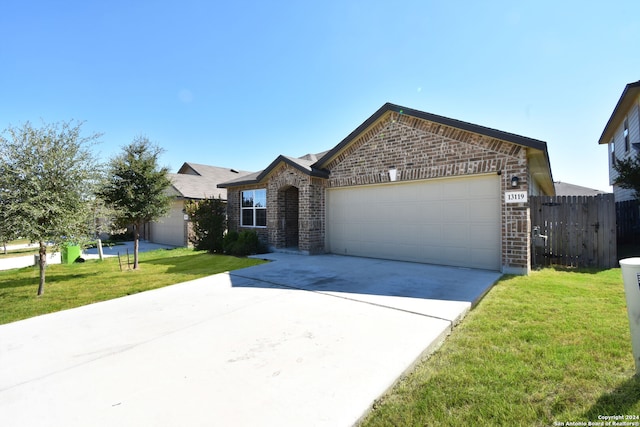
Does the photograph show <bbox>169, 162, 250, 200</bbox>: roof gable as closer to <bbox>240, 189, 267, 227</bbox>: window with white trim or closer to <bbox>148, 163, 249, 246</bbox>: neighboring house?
<bbox>148, 163, 249, 246</bbox>: neighboring house

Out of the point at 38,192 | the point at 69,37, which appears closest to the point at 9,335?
the point at 38,192

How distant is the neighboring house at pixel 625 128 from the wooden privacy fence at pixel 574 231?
18.3ft

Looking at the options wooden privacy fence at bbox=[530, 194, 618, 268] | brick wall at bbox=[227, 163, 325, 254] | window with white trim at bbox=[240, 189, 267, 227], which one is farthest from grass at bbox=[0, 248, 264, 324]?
wooden privacy fence at bbox=[530, 194, 618, 268]

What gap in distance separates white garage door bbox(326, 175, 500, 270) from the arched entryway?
2.01 m

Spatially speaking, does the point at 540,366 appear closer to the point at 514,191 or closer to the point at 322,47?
the point at 514,191

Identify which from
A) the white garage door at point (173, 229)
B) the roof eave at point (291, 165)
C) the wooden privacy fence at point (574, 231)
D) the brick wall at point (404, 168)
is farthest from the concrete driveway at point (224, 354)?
the white garage door at point (173, 229)

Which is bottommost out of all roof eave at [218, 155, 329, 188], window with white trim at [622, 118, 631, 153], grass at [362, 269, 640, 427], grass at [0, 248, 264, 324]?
grass at [0, 248, 264, 324]

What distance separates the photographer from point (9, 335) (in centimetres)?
409

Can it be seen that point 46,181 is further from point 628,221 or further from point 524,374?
point 628,221

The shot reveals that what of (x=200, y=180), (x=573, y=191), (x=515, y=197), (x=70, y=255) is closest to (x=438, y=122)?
(x=515, y=197)

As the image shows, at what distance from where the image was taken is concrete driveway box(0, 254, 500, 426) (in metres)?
2.37

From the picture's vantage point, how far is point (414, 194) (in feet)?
29.9

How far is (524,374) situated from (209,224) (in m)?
12.4

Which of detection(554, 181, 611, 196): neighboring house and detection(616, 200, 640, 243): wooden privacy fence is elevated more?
detection(554, 181, 611, 196): neighboring house
